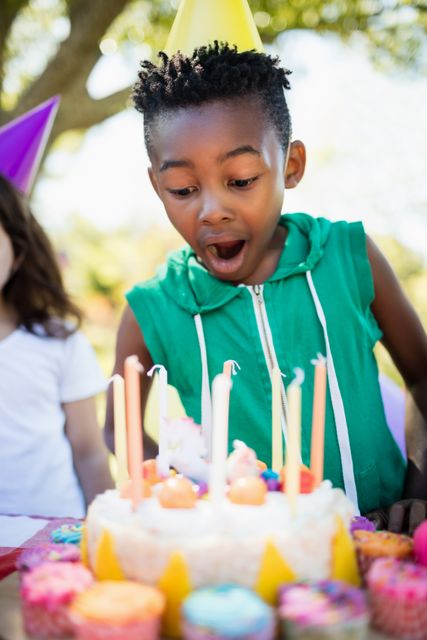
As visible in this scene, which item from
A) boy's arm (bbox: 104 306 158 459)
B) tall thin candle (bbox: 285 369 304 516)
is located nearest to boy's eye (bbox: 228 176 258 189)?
boy's arm (bbox: 104 306 158 459)

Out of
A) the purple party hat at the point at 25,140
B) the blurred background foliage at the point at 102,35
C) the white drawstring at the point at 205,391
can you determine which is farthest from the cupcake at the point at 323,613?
the blurred background foliage at the point at 102,35

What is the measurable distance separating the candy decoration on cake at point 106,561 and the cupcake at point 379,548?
35 cm

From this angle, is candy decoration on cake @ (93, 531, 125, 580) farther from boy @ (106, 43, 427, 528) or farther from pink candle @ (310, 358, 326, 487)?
boy @ (106, 43, 427, 528)

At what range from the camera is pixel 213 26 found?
63.6 inches

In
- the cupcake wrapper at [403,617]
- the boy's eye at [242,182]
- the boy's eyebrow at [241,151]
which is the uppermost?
the boy's eyebrow at [241,151]

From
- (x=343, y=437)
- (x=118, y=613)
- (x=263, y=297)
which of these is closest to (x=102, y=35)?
(x=263, y=297)

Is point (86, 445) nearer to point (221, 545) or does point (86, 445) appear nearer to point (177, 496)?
point (177, 496)

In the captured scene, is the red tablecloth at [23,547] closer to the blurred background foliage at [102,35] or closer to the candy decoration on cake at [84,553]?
the candy decoration on cake at [84,553]

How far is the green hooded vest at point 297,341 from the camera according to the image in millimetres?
1684

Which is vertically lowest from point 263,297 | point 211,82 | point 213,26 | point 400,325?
point 400,325

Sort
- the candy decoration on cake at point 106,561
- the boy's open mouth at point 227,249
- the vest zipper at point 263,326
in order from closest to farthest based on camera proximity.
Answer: the candy decoration on cake at point 106,561
the boy's open mouth at point 227,249
the vest zipper at point 263,326

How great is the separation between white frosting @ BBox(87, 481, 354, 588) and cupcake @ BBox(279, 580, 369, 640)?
7cm

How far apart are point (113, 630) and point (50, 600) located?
0.43ft

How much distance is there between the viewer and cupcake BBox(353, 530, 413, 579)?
1.10 m
